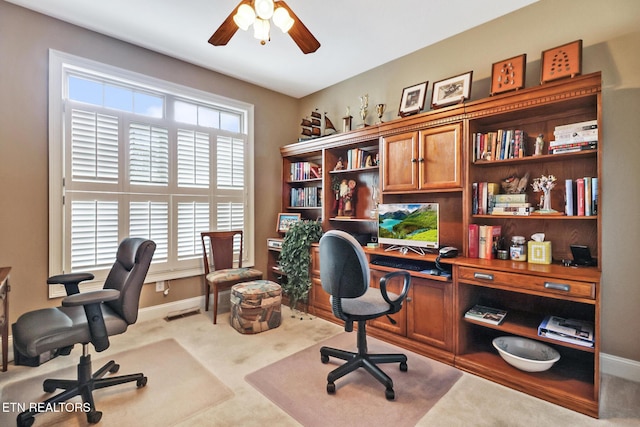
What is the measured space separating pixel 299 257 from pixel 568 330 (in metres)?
2.37

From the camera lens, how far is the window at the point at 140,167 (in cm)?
275

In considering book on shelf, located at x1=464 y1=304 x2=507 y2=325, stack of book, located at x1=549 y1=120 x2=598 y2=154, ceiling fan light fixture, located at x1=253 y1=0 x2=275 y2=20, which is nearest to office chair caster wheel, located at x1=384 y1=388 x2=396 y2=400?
book on shelf, located at x1=464 y1=304 x2=507 y2=325

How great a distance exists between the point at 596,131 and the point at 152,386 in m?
3.35

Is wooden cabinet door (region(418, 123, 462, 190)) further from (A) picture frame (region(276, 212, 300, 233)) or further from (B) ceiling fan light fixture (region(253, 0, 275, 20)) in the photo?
(A) picture frame (region(276, 212, 300, 233))

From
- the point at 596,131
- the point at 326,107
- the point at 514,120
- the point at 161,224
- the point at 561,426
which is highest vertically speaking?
the point at 326,107

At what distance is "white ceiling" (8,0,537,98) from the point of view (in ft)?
8.13

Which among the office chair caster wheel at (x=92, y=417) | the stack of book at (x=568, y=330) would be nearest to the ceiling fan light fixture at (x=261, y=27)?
the office chair caster wheel at (x=92, y=417)

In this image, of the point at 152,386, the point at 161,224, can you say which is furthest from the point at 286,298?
the point at 152,386

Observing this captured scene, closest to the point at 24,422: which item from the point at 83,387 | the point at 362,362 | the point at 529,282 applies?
the point at 83,387

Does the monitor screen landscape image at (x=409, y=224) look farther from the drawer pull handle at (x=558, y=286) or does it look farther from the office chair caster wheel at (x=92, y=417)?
the office chair caster wheel at (x=92, y=417)

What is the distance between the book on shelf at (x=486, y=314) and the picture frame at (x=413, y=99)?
1816 millimetres

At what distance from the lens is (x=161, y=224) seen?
10.8ft

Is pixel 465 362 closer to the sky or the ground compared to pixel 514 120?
closer to the ground

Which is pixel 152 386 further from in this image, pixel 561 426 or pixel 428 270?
pixel 561 426
